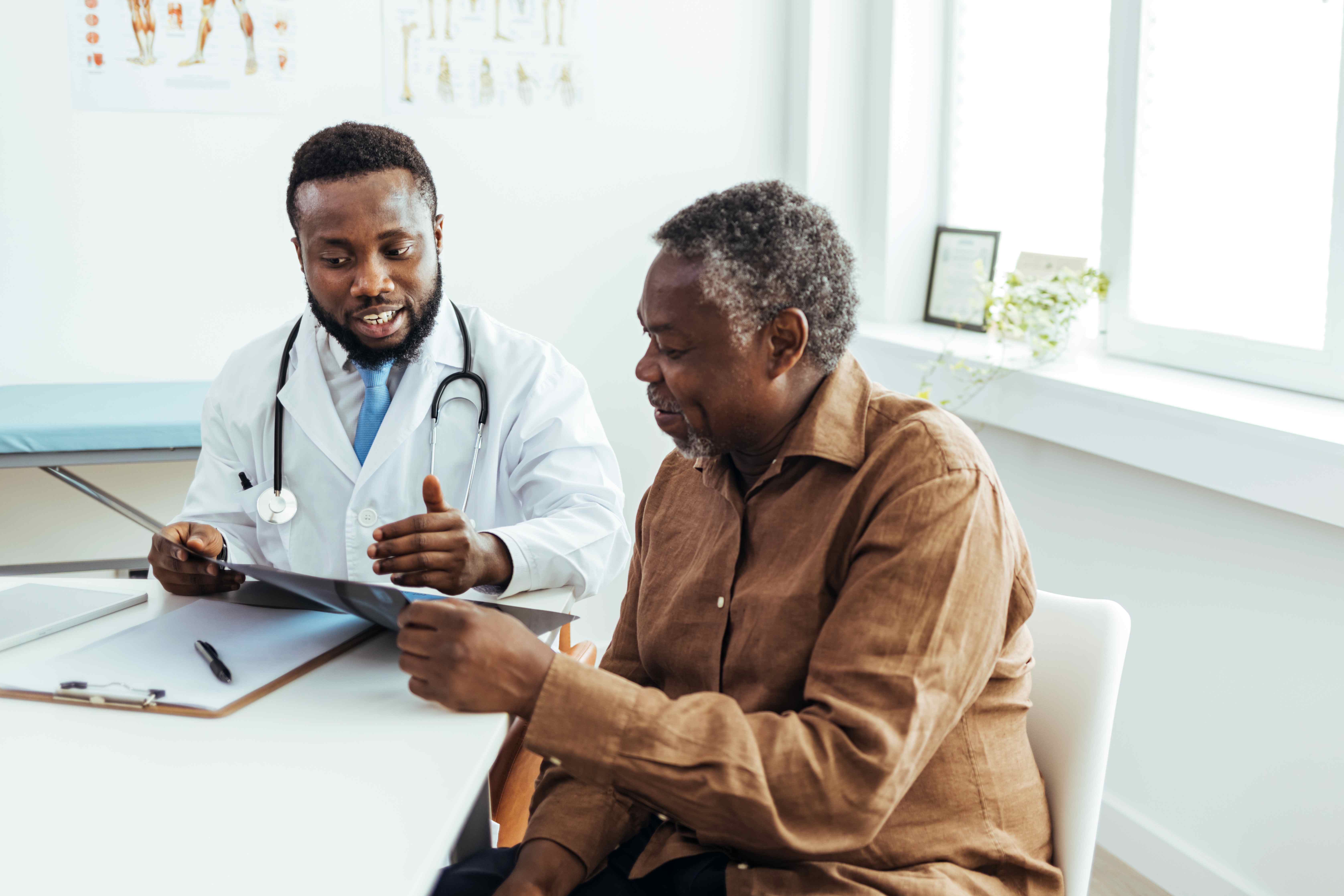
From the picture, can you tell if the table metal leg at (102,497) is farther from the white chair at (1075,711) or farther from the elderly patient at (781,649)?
the white chair at (1075,711)

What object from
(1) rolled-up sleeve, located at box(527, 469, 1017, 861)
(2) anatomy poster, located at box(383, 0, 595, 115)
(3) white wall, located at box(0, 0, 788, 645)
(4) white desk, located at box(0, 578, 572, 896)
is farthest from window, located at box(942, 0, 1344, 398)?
(4) white desk, located at box(0, 578, 572, 896)

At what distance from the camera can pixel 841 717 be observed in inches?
33.9

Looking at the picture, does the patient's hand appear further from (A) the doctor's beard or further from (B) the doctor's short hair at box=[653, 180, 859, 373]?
(A) the doctor's beard

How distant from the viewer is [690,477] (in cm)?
124

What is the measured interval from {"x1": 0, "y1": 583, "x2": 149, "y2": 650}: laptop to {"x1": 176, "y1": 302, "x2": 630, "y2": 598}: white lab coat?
0.24 meters

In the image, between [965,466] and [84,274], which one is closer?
[965,466]

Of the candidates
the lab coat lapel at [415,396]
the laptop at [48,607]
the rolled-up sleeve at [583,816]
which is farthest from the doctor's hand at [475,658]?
the lab coat lapel at [415,396]

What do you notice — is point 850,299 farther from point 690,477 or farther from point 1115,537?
point 1115,537

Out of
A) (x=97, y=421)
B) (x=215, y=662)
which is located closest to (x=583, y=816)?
(x=215, y=662)

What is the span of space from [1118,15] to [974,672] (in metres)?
1.80

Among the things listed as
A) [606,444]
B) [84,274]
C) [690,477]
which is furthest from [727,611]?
[84,274]

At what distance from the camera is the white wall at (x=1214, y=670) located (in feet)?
5.47

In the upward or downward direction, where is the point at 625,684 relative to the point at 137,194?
downward

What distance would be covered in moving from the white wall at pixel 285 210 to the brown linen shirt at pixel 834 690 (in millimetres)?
1834
